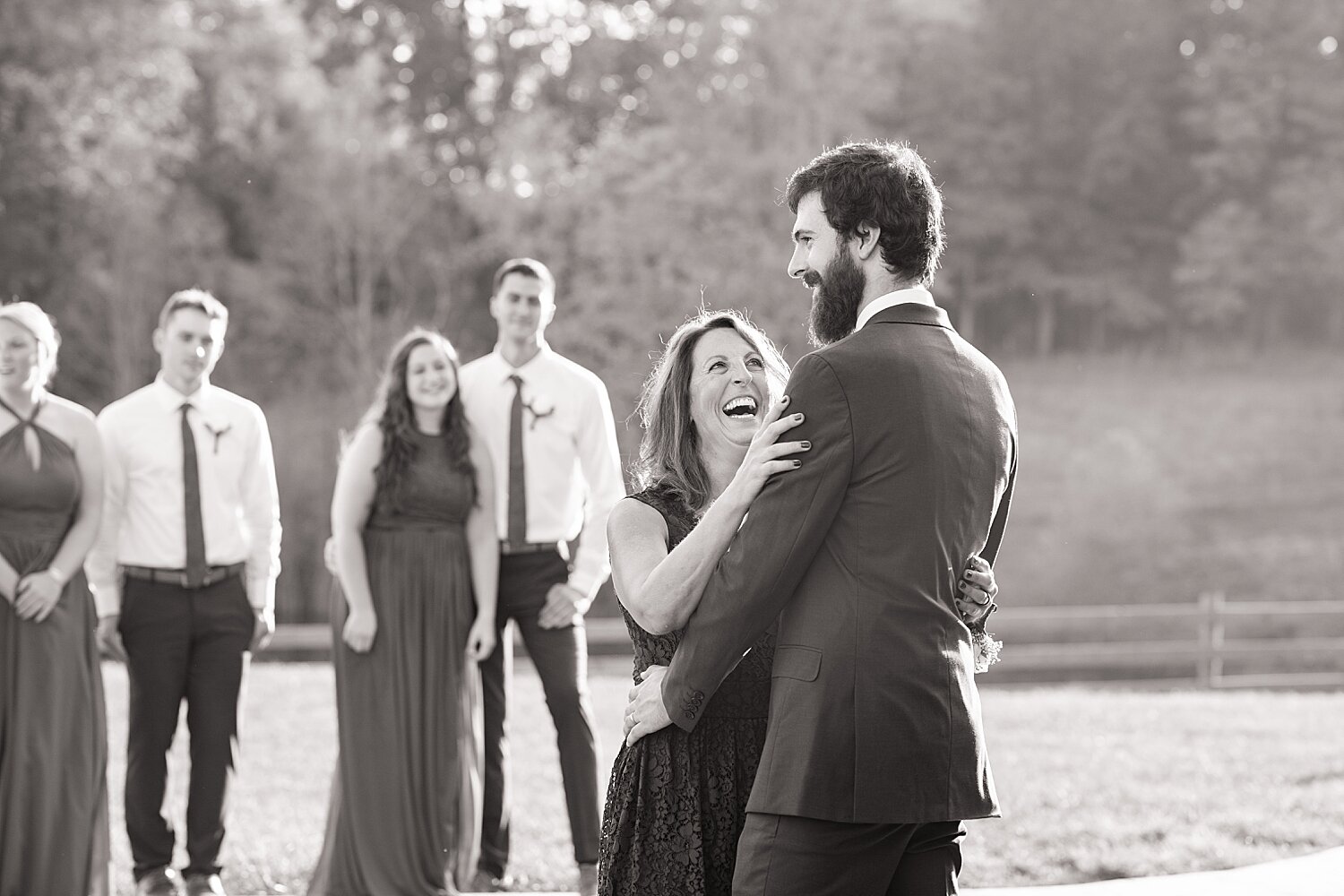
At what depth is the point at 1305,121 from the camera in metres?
36.4

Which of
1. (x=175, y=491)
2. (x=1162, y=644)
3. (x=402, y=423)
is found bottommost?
(x=1162, y=644)

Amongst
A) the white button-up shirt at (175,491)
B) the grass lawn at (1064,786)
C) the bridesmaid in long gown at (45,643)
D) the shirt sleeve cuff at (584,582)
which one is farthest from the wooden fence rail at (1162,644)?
the bridesmaid in long gown at (45,643)

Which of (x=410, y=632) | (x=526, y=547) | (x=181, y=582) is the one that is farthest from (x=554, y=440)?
(x=181, y=582)

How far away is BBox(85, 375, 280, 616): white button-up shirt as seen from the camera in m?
5.68

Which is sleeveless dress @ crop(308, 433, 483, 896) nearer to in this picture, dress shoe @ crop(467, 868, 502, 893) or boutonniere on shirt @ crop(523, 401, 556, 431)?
dress shoe @ crop(467, 868, 502, 893)

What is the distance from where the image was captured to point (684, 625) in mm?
2996

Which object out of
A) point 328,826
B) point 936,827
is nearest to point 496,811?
point 328,826

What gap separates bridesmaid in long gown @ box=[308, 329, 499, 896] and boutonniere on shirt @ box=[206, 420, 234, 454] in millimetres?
496

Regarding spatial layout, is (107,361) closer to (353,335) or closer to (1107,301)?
(353,335)

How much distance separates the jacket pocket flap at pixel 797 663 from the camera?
271 cm

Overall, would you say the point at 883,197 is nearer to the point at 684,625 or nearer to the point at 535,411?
the point at 684,625

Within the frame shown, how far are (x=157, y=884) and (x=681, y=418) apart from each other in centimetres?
333

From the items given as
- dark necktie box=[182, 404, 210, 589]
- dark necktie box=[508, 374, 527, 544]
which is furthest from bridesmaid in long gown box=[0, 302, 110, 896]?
dark necktie box=[508, 374, 527, 544]

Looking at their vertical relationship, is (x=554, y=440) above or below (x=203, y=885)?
above
